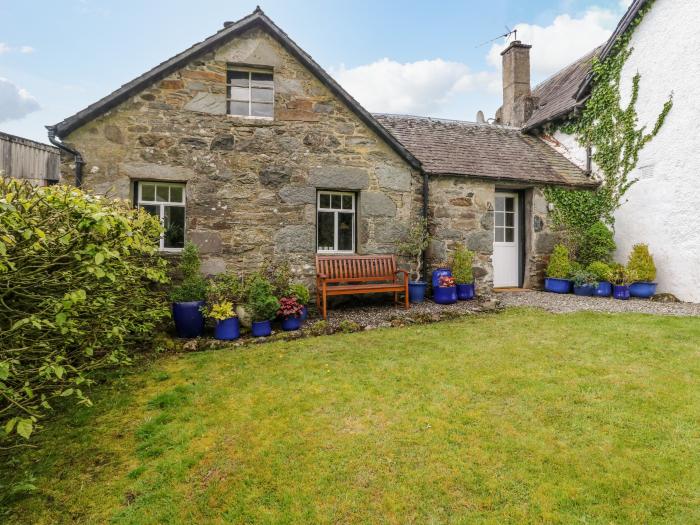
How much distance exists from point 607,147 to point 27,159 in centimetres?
1798

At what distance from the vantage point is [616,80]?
33.2ft

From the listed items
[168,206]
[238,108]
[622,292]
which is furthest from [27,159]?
[622,292]

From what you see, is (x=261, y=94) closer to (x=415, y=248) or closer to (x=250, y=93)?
(x=250, y=93)

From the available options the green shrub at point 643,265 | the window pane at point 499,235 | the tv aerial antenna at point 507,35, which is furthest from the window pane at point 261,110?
the tv aerial antenna at point 507,35

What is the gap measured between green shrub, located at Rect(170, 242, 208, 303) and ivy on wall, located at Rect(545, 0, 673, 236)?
9.20 m

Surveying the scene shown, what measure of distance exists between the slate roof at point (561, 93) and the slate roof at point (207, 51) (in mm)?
6599

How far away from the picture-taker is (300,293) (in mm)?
7105

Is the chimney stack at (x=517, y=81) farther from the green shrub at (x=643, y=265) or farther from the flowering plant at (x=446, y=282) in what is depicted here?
the flowering plant at (x=446, y=282)

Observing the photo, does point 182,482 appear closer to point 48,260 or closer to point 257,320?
point 48,260

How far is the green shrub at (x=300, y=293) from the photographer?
22.9 ft

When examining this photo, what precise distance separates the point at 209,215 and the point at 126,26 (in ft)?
15.4

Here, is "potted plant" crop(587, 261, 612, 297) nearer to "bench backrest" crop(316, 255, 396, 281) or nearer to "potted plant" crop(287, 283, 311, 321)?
"bench backrest" crop(316, 255, 396, 281)

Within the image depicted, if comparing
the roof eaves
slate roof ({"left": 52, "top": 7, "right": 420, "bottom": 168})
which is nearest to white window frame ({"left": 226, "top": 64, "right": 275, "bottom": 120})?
slate roof ({"left": 52, "top": 7, "right": 420, "bottom": 168})

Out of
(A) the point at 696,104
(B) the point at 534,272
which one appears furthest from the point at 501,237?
(A) the point at 696,104
